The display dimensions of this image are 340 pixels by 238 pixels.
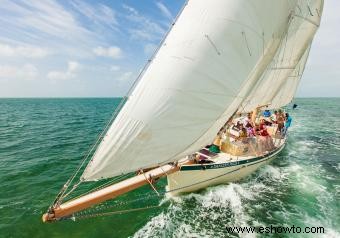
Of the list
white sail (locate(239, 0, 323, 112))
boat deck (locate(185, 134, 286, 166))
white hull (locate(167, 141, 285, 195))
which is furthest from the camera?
boat deck (locate(185, 134, 286, 166))

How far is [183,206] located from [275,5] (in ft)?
31.8

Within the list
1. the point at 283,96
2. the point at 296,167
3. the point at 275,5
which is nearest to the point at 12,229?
the point at 275,5

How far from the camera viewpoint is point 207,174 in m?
12.1

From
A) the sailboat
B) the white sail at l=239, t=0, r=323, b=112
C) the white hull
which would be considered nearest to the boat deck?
the white hull

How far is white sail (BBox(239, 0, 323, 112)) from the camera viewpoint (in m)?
12.0

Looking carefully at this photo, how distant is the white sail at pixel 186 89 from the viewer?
6832 millimetres

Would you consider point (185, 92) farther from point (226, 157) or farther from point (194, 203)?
point (226, 157)

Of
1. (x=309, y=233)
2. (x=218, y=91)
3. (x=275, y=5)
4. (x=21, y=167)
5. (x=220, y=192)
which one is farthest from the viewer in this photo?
(x=21, y=167)

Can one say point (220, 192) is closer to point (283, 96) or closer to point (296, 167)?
point (296, 167)

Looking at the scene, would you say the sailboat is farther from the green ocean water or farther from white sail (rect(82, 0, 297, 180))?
the green ocean water

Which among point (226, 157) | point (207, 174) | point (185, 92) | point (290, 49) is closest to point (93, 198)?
point (185, 92)

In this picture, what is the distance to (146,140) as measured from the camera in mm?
7000

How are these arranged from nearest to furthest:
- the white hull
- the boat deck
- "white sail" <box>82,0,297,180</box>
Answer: "white sail" <box>82,0,297,180</box> < the white hull < the boat deck

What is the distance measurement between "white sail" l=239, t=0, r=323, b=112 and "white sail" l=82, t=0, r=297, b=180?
15.7 ft
